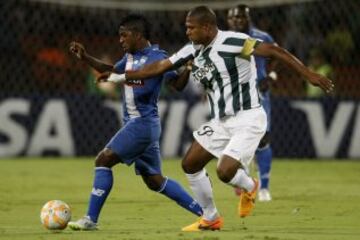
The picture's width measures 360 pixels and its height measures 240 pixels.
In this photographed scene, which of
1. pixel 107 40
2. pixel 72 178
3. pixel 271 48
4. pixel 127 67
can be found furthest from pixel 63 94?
pixel 271 48

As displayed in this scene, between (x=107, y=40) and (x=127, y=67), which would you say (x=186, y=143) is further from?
(x=127, y=67)

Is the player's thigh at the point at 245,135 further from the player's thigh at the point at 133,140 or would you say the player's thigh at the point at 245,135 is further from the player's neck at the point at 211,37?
the player's thigh at the point at 133,140

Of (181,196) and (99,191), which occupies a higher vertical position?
(99,191)

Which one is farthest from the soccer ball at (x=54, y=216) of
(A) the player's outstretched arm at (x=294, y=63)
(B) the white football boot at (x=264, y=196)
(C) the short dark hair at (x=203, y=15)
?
(B) the white football boot at (x=264, y=196)

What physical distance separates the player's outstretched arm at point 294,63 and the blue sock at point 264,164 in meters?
4.03

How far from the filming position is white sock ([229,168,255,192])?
8555 millimetres

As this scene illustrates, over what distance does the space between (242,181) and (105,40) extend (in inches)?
458

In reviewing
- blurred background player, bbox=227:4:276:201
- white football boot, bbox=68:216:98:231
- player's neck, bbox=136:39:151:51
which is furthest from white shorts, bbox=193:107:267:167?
blurred background player, bbox=227:4:276:201

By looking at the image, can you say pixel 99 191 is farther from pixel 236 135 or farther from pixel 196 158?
pixel 236 135

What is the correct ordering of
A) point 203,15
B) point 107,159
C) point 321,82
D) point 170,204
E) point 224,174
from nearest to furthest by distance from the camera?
point 321,82 < point 224,174 < point 203,15 < point 107,159 < point 170,204

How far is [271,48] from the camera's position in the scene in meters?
8.31

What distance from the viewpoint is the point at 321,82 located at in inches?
316

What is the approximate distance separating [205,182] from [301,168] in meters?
8.27

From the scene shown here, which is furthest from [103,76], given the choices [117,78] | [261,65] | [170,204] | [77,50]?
[261,65]
